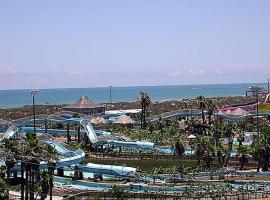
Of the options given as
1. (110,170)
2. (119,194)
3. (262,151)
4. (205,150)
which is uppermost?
(262,151)

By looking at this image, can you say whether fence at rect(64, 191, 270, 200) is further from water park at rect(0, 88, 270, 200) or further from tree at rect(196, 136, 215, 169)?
tree at rect(196, 136, 215, 169)

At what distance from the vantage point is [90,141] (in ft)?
256

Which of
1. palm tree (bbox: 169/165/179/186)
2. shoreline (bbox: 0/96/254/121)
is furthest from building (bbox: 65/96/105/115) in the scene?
palm tree (bbox: 169/165/179/186)

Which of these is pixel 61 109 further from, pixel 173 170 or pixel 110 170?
pixel 173 170

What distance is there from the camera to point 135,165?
6456cm

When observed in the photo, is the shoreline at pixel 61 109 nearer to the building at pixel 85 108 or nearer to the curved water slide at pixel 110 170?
the building at pixel 85 108

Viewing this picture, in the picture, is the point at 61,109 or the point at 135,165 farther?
the point at 61,109

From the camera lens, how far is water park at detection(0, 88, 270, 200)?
44.7 meters

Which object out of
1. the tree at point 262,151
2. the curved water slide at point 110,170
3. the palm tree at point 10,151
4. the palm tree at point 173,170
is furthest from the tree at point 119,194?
the tree at point 262,151

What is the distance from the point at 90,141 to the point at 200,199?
34416 millimetres

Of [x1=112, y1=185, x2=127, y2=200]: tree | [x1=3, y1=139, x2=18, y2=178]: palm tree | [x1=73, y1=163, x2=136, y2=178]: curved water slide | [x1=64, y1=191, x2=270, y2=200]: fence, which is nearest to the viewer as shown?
[x1=3, y1=139, x2=18, y2=178]: palm tree

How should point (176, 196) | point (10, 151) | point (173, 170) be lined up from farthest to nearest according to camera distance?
point (173, 170), point (176, 196), point (10, 151)

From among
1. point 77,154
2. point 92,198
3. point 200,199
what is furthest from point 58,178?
point 200,199

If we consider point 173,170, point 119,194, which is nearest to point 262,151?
point 173,170
